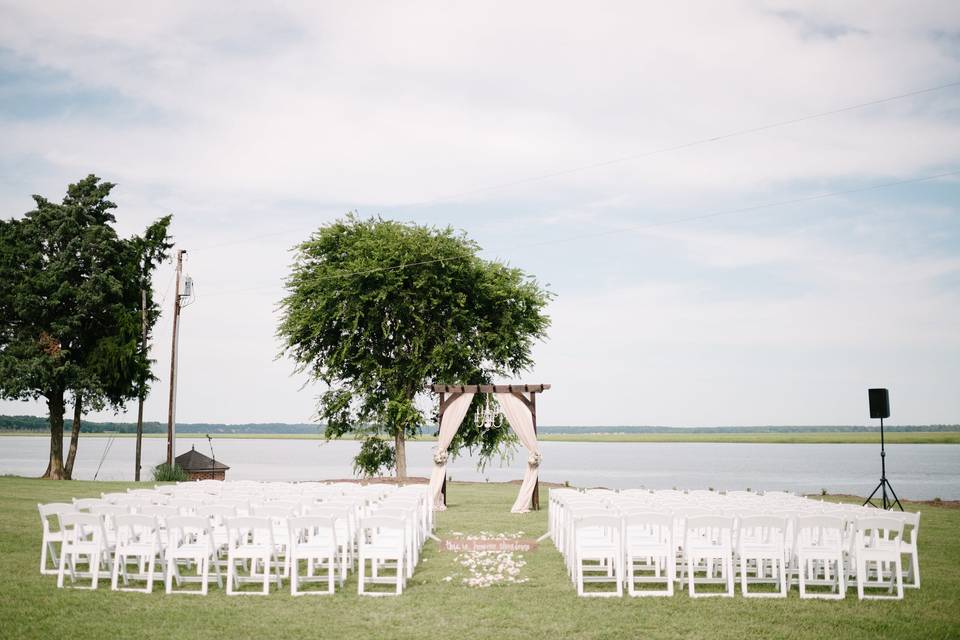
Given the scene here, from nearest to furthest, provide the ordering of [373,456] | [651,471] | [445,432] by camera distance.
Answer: [445,432], [373,456], [651,471]

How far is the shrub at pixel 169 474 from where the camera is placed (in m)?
25.5

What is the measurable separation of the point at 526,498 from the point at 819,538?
914 centimetres

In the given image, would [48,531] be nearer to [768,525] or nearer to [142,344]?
[768,525]

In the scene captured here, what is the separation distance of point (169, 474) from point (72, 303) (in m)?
9.15

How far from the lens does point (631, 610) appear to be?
8.41 m

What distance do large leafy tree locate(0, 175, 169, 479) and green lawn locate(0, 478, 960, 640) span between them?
68.1 ft

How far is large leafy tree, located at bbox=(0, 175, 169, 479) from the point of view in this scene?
2955 centimetres

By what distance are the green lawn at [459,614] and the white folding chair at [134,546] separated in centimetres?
33

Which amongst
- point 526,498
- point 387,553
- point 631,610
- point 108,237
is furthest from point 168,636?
point 108,237

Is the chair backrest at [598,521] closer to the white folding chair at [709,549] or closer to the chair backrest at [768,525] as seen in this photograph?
the white folding chair at [709,549]

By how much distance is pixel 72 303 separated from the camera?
30.8m

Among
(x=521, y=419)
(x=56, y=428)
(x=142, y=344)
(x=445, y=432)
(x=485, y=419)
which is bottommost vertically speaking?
(x=56, y=428)

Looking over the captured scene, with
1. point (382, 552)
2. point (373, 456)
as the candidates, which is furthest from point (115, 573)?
point (373, 456)

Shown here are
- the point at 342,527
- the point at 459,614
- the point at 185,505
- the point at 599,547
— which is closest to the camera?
Result: the point at 459,614
